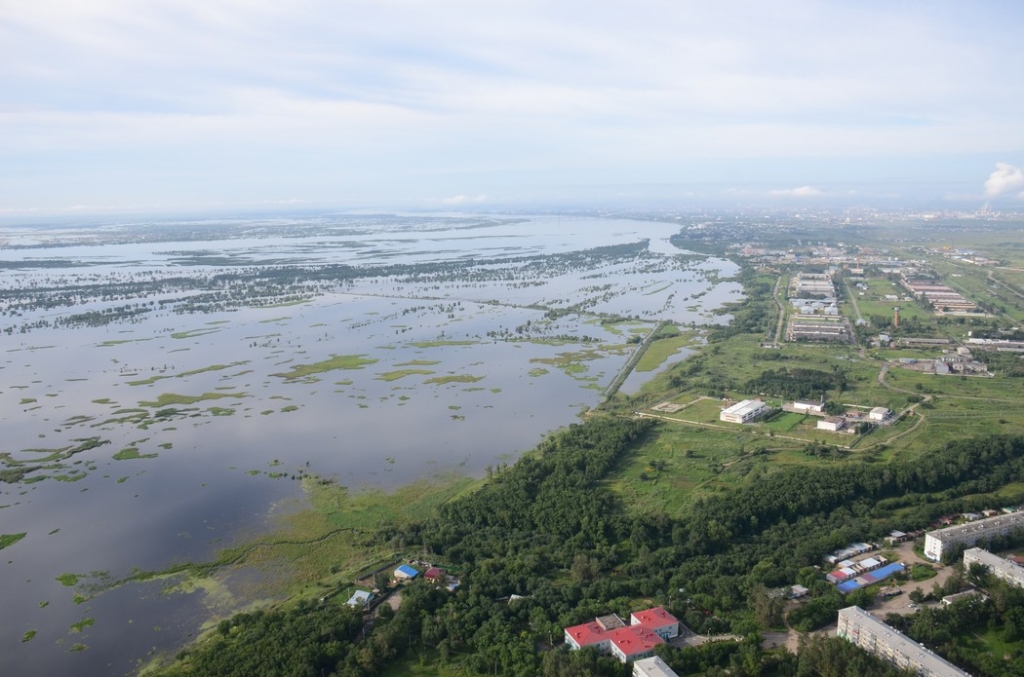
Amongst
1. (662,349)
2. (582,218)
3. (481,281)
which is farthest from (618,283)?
(582,218)

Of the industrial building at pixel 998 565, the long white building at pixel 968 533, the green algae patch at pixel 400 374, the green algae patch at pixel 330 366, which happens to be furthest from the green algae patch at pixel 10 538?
the industrial building at pixel 998 565

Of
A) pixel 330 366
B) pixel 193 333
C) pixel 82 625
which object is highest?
pixel 193 333

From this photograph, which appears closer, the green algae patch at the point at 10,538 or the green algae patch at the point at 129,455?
the green algae patch at the point at 10,538

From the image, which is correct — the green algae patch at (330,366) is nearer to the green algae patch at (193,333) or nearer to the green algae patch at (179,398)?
the green algae patch at (179,398)

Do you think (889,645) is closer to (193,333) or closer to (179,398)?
(179,398)

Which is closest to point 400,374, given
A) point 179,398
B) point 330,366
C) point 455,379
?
point 455,379

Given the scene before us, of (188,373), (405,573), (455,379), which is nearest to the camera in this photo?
(405,573)

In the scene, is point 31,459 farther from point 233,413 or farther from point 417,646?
point 417,646
